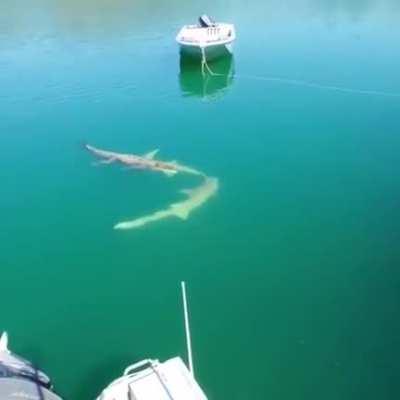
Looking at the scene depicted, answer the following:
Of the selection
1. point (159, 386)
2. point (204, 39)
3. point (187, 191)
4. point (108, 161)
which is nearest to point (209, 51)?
point (204, 39)

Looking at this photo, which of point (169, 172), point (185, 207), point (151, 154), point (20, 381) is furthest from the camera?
point (151, 154)

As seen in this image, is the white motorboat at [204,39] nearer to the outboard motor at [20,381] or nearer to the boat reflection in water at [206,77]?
the boat reflection in water at [206,77]

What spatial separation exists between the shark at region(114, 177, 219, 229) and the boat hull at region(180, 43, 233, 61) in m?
14.1

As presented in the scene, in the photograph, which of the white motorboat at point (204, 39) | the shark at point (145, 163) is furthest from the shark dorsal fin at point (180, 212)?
the white motorboat at point (204, 39)

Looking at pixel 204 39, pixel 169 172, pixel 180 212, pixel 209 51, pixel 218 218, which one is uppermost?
pixel 204 39

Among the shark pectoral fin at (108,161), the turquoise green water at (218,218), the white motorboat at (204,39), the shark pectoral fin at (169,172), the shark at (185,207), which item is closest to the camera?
the turquoise green water at (218,218)

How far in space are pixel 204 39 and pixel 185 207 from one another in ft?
50.7

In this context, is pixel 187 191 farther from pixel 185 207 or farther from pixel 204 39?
pixel 204 39

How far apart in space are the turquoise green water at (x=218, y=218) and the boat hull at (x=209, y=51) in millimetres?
839

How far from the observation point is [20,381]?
25.1 feet

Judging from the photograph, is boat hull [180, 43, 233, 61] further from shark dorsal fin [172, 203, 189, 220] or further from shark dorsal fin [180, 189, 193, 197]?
shark dorsal fin [172, 203, 189, 220]

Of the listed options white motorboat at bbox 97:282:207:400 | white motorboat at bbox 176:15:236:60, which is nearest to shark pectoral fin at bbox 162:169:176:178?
white motorboat at bbox 97:282:207:400

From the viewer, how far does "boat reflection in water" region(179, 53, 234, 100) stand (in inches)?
1077

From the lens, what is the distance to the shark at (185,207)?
53.5 ft
